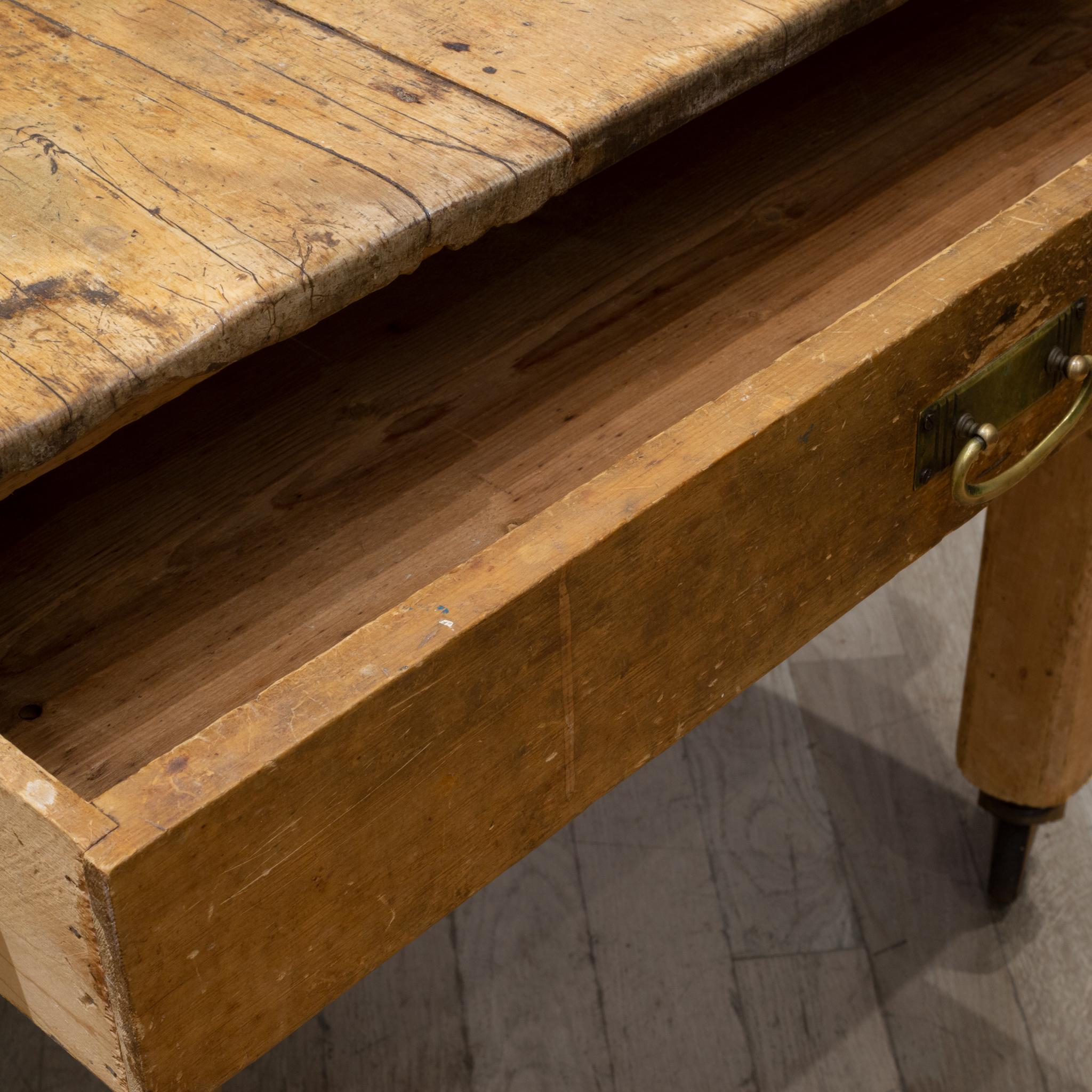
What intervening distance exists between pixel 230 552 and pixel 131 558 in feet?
0.13

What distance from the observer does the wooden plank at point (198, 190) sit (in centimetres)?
51

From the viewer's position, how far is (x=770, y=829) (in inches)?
46.8

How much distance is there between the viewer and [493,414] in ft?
2.25

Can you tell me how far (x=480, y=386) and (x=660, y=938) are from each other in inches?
22.0

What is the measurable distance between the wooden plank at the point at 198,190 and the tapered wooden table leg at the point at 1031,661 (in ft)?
1.60

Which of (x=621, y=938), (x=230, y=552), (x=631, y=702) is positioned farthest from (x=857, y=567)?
(x=621, y=938)

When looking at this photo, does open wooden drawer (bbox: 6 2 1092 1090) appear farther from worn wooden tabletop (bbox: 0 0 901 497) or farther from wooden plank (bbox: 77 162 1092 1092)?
worn wooden tabletop (bbox: 0 0 901 497)

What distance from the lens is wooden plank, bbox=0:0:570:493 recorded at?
0.51 metres

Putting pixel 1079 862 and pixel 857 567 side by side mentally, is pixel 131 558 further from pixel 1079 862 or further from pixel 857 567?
pixel 1079 862

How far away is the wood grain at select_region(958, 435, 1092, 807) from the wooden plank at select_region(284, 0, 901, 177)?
0.37 meters

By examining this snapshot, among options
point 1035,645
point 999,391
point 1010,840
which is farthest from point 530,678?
point 1010,840

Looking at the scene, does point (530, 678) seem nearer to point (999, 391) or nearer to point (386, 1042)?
point (999, 391)

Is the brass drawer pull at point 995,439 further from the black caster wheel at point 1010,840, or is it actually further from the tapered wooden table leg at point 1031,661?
the black caster wheel at point 1010,840

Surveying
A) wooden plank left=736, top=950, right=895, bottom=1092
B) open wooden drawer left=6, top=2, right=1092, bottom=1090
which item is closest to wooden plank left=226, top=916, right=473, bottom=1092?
wooden plank left=736, top=950, right=895, bottom=1092
